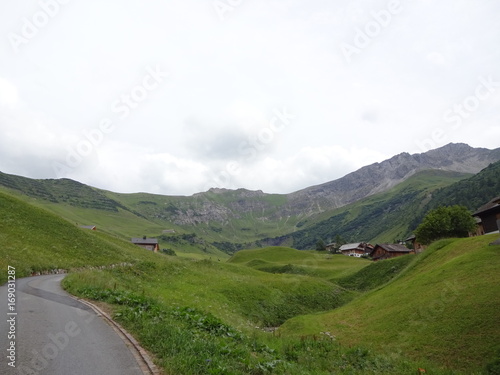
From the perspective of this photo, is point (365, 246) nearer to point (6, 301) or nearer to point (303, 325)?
point (303, 325)

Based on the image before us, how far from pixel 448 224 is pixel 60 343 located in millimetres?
71151

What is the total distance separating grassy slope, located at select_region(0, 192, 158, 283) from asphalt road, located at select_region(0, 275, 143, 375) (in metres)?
13.4

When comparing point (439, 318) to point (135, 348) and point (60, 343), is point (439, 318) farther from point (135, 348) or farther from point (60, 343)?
point (60, 343)

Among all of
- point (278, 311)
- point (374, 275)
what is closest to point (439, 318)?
point (278, 311)

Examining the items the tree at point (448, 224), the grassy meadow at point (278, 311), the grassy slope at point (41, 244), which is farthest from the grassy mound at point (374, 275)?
the grassy slope at point (41, 244)

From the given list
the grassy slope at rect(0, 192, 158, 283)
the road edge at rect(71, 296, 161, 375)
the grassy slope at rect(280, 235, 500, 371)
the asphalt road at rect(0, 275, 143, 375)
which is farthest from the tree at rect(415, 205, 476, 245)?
the asphalt road at rect(0, 275, 143, 375)

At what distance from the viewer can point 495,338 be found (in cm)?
1812

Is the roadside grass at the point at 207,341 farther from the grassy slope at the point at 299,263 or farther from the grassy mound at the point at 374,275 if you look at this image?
the grassy slope at the point at 299,263

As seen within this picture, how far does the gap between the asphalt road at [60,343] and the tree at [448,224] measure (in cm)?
6859

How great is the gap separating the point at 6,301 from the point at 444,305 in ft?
99.5

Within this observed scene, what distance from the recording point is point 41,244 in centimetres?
4519

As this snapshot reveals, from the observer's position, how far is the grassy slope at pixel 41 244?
3607 cm

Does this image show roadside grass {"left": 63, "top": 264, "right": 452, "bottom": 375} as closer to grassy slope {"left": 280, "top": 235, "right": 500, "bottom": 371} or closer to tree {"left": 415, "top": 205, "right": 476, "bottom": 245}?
grassy slope {"left": 280, "top": 235, "right": 500, "bottom": 371}

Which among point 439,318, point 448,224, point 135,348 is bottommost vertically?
point 439,318
